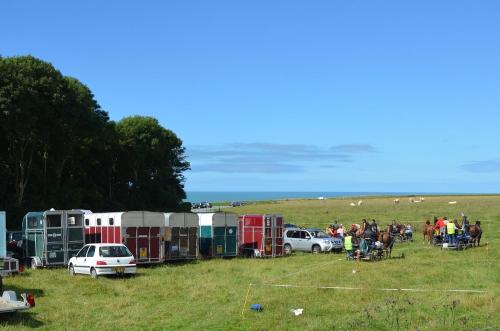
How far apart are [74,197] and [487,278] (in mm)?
32967

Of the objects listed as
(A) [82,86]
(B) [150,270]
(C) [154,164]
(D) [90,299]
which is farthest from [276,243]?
(C) [154,164]

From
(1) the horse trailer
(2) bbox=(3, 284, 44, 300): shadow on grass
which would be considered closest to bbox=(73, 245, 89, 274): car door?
(2) bbox=(3, 284, 44, 300): shadow on grass

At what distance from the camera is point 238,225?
3531cm

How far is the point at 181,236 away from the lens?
106 ft

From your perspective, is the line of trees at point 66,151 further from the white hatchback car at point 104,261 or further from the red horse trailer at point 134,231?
the white hatchback car at point 104,261

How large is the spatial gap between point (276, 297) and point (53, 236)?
14.7 metres

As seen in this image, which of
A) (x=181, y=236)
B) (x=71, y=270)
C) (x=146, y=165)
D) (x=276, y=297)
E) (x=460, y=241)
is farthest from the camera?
(x=146, y=165)

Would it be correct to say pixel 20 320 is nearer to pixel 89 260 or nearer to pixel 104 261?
pixel 104 261

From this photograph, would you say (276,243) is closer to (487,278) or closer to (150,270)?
(150,270)

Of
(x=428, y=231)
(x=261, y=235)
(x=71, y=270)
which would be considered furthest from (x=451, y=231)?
(x=71, y=270)

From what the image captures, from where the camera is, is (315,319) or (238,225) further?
(238,225)

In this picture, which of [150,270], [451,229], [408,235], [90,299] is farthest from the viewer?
[408,235]

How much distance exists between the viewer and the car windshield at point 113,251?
25583 millimetres

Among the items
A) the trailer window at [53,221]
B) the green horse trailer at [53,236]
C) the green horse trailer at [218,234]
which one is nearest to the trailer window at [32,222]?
the green horse trailer at [53,236]
